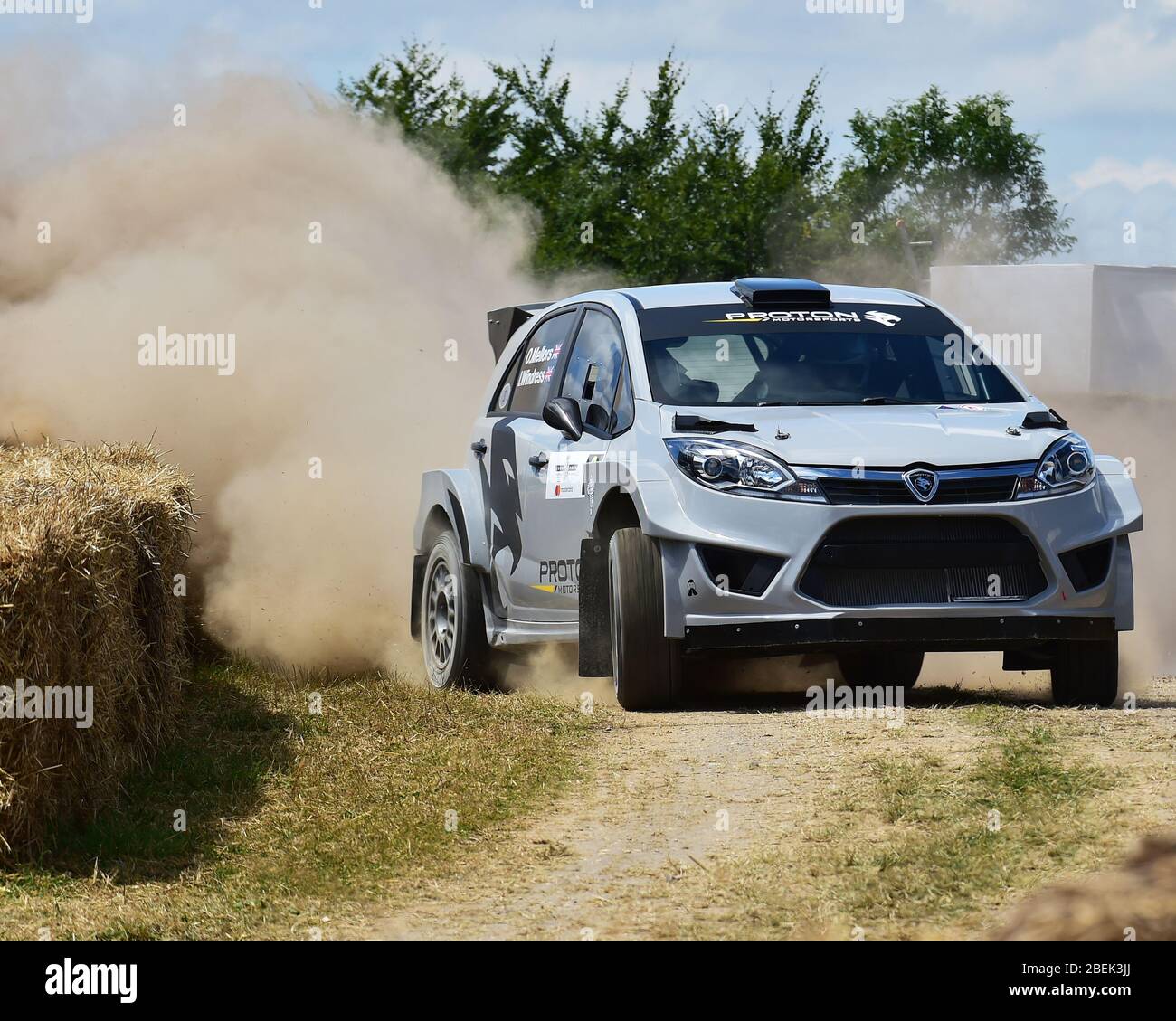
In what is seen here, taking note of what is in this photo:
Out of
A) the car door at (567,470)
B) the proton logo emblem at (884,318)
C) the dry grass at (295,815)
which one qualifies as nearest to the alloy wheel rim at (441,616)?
the car door at (567,470)

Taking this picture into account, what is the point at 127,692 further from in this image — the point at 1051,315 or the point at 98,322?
the point at 1051,315

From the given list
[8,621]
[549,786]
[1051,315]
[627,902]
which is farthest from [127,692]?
[1051,315]

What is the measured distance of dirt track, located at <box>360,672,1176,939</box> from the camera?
4.93m

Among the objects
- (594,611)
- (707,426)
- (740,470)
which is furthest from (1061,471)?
(594,611)

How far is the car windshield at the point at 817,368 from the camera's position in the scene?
8.17 meters

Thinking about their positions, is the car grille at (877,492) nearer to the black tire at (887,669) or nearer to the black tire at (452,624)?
the black tire at (887,669)

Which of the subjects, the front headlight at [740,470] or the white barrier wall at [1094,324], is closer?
the front headlight at [740,470]

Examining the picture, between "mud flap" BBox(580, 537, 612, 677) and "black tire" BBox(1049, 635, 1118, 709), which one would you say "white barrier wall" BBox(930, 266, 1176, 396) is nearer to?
"black tire" BBox(1049, 635, 1118, 709)

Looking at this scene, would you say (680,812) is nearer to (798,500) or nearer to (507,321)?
(798,500)

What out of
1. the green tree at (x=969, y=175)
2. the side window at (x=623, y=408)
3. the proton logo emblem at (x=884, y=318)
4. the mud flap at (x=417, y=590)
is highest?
the green tree at (x=969, y=175)

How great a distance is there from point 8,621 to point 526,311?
16.7 ft

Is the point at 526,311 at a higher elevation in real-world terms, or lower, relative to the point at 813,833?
higher

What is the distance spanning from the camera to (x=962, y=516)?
7.41m

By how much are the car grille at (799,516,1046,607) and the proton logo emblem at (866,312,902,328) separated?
5.08 ft
